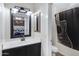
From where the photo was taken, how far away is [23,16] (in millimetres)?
2037

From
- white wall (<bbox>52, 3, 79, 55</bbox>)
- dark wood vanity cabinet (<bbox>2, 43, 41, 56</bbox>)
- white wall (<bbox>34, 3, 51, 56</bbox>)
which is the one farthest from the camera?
white wall (<bbox>34, 3, 51, 56</bbox>)

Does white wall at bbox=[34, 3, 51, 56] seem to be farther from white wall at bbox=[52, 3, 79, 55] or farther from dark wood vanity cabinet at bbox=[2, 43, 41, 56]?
white wall at bbox=[52, 3, 79, 55]

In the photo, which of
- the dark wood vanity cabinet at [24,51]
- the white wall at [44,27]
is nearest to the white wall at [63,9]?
the white wall at [44,27]

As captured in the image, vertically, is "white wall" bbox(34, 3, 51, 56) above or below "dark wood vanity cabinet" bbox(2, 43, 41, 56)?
above

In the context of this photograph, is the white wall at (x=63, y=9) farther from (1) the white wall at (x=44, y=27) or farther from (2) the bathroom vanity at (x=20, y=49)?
(2) the bathroom vanity at (x=20, y=49)

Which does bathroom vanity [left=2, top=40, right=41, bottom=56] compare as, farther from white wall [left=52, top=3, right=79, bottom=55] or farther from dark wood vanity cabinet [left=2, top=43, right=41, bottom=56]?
white wall [left=52, top=3, right=79, bottom=55]

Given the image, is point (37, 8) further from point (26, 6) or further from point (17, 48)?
point (17, 48)

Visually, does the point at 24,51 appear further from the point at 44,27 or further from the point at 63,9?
the point at 63,9

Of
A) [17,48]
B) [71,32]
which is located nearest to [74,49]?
[71,32]

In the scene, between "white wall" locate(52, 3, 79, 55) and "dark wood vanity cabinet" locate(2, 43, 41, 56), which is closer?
"white wall" locate(52, 3, 79, 55)

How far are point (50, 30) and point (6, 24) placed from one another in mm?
868

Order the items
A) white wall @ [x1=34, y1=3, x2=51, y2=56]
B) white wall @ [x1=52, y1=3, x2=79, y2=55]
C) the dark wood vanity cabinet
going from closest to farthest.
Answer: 1. white wall @ [x1=52, y1=3, x2=79, y2=55]
2. the dark wood vanity cabinet
3. white wall @ [x1=34, y1=3, x2=51, y2=56]

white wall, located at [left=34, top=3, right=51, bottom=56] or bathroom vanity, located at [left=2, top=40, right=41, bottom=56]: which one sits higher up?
white wall, located at [left=34, top=3, right=51, bottom=56]

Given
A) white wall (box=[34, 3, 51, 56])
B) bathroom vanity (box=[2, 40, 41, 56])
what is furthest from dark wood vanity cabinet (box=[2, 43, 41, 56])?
white wall (box=[34, 3, 51, 56])
